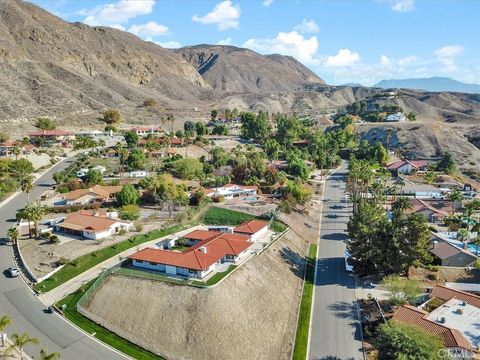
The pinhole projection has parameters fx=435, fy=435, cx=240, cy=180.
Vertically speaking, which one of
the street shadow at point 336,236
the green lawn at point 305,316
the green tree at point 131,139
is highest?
the green tree at point 131,139

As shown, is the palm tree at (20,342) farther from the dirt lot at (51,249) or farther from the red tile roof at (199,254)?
the red tile roof at (199,254)

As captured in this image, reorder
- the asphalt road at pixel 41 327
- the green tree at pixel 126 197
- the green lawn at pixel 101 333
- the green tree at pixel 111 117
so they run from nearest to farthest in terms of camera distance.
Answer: the asphalt road at pixel 41 327, the green lawn at pixel 101 333, the green tree at pixel 126 197, the green tree at pixel 111 117

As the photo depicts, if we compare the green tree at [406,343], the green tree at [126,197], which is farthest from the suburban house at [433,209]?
the green tree at [126,197]

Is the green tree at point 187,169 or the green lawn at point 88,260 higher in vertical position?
the green tree at point 187,169

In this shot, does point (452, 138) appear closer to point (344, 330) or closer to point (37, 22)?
point (344, 330)

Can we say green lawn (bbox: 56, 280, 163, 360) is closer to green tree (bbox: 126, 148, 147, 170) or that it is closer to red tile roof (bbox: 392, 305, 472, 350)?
red tile roof (bbox: 392, 305, 472, 350)

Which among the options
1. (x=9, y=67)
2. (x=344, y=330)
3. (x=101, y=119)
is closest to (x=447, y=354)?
(x=344, y=330)
